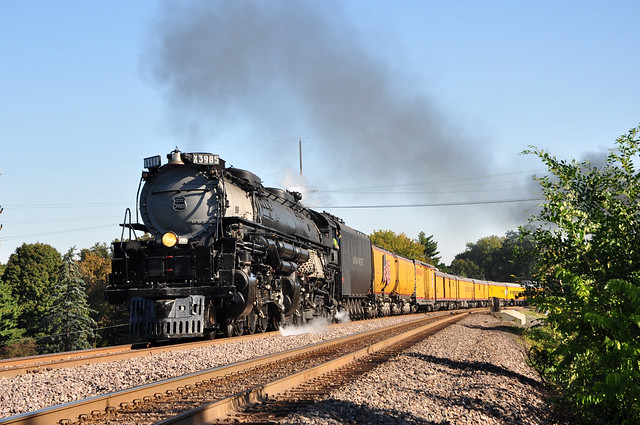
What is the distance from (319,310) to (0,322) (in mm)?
35008

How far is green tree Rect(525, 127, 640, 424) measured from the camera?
5777 mm

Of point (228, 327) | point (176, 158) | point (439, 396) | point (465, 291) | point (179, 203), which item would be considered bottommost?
point (439, 396)

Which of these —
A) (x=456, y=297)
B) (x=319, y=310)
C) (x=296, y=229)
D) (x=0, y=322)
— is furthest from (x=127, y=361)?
(x=456, y=297)

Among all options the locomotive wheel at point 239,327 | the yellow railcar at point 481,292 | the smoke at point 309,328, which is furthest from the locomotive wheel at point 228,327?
the yellow railcar at point 481,292

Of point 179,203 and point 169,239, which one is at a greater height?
point 179,203

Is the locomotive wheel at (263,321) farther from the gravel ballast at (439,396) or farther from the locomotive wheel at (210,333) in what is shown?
the gravel ballast at (439,396)

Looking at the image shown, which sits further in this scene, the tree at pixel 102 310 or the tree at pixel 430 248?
the tree at pixel 430 248

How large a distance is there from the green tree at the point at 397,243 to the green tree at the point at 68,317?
7203cm

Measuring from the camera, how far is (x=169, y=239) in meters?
14.4

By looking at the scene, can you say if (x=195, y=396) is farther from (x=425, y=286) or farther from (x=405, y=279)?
(x=425, y=286)

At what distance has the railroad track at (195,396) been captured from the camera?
19.8 ft

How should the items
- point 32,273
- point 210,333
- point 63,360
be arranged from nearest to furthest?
point 63,360 → point 210,333 → point 32,273

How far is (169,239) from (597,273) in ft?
33.2

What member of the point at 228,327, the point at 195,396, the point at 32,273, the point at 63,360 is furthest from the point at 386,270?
the point at 32,273
